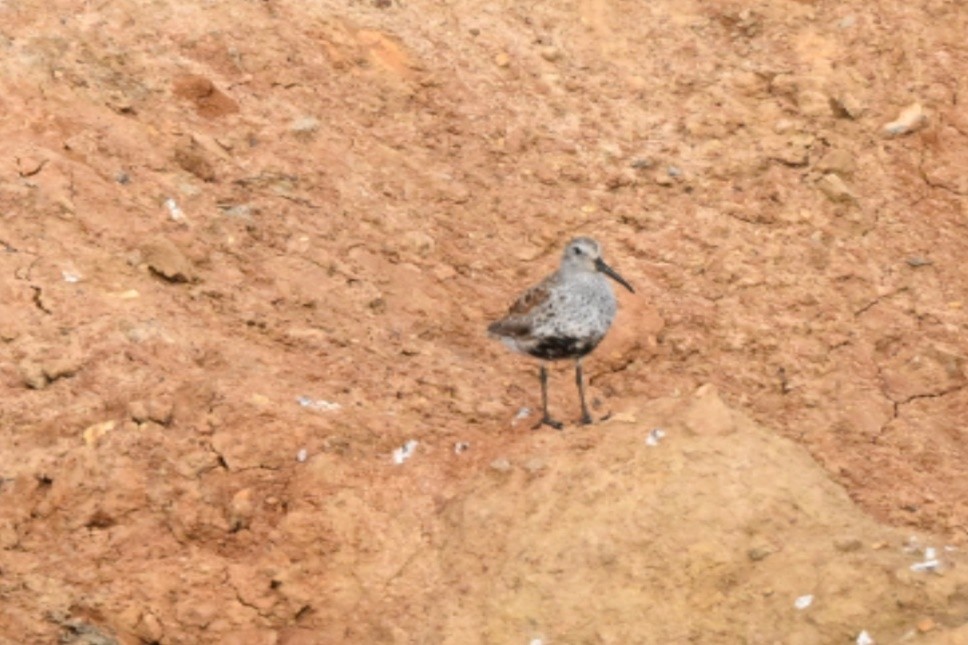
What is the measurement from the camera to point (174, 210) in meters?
9.52

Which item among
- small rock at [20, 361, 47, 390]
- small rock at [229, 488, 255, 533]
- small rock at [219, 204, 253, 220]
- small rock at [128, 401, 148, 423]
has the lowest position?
small rock at [229, 488, 255, 533]

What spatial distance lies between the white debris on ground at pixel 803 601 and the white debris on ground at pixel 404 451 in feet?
7.64

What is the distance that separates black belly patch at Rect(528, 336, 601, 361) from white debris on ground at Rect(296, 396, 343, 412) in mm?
1186

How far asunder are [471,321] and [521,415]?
41.3 inches

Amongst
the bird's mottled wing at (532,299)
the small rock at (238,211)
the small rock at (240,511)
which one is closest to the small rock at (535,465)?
the bird's mottled wing at (532,299)

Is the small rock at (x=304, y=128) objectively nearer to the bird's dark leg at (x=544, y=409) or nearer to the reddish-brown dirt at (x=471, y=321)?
the reddish-brown dirt at (x=471, y=321)

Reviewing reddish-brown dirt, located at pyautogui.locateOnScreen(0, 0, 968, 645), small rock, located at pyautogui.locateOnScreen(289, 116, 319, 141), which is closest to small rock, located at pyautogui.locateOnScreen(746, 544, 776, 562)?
reddish-brown dirt, located at pyautogui.locateOnScreen(0, 0, 968, 645)

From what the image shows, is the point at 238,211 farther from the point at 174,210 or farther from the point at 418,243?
the point at 418,243

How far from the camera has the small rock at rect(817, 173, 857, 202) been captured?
10.9 metres

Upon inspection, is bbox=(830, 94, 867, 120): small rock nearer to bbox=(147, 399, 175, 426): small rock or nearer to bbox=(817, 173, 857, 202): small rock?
bbox=(817, 173, 857, 202): small rock

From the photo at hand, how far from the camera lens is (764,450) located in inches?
311

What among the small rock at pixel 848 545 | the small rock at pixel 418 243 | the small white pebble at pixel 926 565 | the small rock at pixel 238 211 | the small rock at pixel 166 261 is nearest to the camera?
the small white pebble at pixel 926 565

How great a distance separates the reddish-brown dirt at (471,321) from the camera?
296 inches

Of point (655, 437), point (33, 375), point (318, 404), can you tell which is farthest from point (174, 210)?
point (655, 437)
